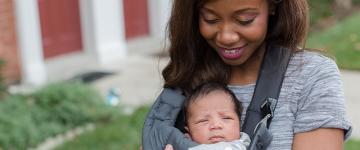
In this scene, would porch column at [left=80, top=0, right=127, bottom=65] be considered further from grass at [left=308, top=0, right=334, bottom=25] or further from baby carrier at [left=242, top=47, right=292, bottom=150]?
baby carrier at [left=242, top=47, right=292, bottom=150]

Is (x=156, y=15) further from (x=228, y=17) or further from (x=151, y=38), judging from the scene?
(x=228, y=17)

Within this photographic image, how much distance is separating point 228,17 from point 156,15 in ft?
26.1

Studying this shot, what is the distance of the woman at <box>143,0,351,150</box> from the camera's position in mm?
2141

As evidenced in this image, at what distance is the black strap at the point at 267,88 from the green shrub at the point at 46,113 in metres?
3.75

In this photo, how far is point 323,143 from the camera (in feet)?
6.98

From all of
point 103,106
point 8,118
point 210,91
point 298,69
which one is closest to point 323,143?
point 298,69

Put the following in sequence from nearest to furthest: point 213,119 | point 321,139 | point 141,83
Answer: point 321,139 < point 213,119 < point 141,83

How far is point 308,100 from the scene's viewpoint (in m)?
2.16

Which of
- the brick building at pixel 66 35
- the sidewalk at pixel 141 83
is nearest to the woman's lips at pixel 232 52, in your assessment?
the sidewalk at pixel 141 83

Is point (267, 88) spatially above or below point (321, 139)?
above

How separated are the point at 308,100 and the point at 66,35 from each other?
678 cm

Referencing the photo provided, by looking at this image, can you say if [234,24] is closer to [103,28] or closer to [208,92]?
[208,92]

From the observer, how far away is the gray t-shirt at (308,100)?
7.00 ft

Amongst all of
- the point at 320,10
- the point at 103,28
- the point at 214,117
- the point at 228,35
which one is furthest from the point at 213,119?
the point at 320,10
